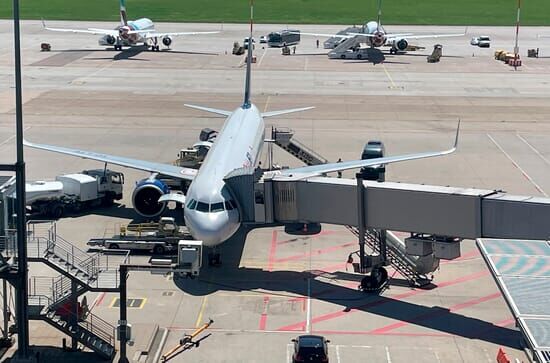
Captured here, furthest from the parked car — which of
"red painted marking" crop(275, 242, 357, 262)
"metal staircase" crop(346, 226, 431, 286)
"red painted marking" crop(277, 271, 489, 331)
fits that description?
"red painted marking" crop(275, 242, 357, 262)

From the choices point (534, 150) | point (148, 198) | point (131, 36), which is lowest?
point (148, 198)

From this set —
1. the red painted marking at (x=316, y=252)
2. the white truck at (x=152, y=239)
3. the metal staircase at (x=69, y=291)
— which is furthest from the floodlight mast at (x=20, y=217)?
the red painted marking at (x=316, y=252)

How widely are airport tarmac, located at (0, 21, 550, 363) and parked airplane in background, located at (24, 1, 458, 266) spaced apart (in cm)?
253

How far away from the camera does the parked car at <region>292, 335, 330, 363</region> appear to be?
33.5 meters

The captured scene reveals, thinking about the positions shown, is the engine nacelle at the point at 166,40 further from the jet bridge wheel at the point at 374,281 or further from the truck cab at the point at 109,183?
the jet bridge wheel at the point at 374,281

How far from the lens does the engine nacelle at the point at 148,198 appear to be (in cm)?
5197

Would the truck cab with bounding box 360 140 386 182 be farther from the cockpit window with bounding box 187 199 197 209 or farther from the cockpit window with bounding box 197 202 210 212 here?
the cockpit window with bounding box 197 202 210 212

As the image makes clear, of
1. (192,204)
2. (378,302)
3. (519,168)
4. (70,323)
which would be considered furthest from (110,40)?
(70,323)

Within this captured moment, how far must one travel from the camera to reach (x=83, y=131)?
7800 centimetres

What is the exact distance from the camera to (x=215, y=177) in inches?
1800

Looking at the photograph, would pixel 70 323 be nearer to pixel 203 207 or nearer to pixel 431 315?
pixel 203 207

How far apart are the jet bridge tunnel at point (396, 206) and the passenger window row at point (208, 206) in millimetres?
1322

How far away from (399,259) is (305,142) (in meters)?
32.5

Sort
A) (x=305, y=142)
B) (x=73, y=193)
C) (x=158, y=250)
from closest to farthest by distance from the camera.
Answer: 1. (x=158, y=250)
2. (x=73, y=193)
3. (x=305, y=142)
